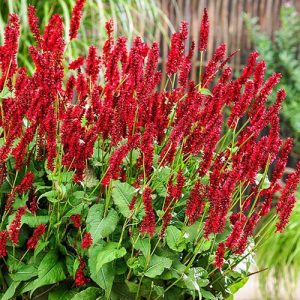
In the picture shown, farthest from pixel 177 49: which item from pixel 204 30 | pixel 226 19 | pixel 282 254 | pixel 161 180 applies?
pixel 226 19

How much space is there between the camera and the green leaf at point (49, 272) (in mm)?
1595

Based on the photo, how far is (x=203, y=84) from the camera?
185 centimetres

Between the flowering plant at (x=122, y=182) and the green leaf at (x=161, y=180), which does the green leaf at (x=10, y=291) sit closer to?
the flowering plant at (x=122, y=182)

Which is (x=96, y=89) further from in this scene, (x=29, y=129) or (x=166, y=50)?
(x=166, y=50)

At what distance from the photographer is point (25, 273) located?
165 cm

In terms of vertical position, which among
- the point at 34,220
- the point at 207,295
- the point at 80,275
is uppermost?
the point at 34,220

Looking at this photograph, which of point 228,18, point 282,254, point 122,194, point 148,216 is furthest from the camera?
point 228,18

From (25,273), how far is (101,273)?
7.7 inches

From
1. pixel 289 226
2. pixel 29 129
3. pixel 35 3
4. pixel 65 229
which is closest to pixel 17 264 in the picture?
pixel 65 229

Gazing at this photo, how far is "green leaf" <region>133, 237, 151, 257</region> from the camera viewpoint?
155 centimetres

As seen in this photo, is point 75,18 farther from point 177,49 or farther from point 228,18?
point 228,18

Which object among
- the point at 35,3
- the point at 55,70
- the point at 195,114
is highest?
the point at 55,70

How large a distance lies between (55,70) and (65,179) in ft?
0.83

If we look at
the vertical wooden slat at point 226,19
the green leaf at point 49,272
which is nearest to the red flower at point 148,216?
the green leaf at point 49,272
